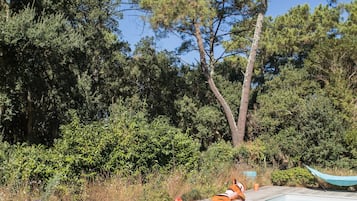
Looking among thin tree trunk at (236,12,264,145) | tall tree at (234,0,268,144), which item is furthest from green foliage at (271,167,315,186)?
tall tree at (234,0,268,144)

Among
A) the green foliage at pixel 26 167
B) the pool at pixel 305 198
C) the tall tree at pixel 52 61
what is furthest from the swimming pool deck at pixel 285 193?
the tall tree at pixel 52 61

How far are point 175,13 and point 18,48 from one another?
545 cm

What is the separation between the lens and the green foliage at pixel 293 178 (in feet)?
34.6

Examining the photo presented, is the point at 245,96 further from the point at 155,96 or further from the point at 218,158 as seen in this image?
the point at 155,96

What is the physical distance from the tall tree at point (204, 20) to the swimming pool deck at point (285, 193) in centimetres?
421

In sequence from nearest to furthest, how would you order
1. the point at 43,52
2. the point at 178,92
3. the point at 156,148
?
the point at 156,148 → the point at 43,52 → the point at 178,92

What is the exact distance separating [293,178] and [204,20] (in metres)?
6.15

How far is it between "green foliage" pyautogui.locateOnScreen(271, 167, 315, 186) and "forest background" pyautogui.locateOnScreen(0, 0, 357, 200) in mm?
1644

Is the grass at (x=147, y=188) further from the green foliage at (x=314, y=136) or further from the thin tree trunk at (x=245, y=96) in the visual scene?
the thin tree trunk at (x=245, y=96)

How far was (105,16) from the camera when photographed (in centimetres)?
1554

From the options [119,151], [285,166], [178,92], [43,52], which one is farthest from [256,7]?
[119,151]

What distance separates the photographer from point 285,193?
9266 mm

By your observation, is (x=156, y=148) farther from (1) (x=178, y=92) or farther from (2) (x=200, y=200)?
(1) (x=178, y=92)

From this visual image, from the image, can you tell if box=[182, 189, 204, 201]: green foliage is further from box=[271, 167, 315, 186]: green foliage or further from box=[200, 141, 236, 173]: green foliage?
box=[271, 167, 315, 186]: green foliage
